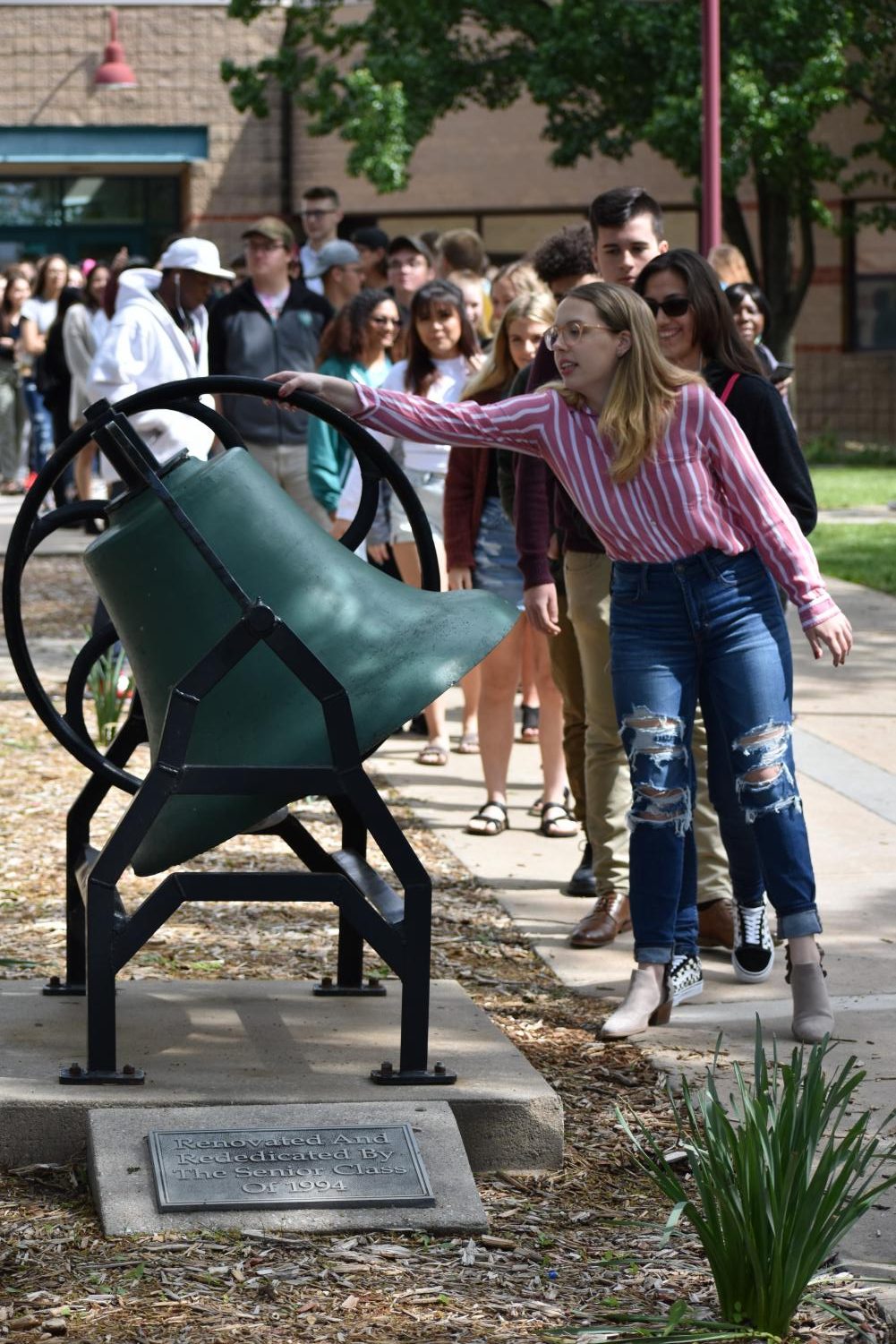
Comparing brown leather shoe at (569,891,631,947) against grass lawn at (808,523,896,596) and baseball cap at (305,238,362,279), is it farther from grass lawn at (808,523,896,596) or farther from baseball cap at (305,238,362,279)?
grass lawn at (808,523,896,596)

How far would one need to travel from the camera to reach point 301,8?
992 inches

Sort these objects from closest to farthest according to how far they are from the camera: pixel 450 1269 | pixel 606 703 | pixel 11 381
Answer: pixel 450 1269, pixel 606 703, pixel 11 381

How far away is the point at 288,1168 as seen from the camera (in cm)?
379

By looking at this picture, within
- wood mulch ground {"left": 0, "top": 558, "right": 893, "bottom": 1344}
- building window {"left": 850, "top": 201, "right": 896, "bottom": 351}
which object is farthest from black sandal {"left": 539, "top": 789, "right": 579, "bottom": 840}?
building window {"left": 850, "top": 201, "right": 896, "bottom": 351}

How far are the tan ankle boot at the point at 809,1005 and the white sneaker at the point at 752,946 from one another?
1.61ft

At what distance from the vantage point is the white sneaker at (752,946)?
5297 mm

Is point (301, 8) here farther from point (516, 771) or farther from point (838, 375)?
point (516, 771)

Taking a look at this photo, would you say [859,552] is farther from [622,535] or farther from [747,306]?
[622,535]

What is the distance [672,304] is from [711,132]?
7358 mm

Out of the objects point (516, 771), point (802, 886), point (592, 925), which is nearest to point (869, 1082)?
point (802, 886)

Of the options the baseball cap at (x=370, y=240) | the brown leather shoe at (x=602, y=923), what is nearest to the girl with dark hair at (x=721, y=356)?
the brown leather shoe at (x=602, y=923)

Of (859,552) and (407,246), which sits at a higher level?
(407,246)

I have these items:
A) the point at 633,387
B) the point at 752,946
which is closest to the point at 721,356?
the point at 633,387

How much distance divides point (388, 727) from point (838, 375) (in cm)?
2454
